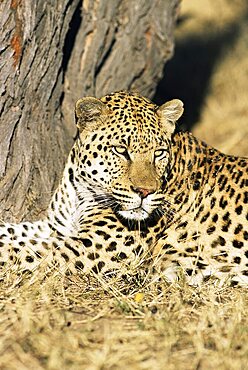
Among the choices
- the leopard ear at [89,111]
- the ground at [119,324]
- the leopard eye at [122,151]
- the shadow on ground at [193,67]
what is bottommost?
the ground at [119,324]

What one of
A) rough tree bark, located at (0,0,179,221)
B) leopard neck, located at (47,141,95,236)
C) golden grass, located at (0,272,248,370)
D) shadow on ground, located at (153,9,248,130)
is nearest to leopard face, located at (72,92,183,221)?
leopard neck, located at (47,141,95,236)

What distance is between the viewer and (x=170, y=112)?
777cm

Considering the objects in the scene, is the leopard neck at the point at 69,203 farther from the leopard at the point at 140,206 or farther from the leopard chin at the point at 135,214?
the leopard chin at the point at 135,214

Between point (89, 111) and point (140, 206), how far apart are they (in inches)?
40.8

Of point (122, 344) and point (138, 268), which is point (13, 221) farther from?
point (122, 344)

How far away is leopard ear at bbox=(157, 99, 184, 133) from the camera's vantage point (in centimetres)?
773

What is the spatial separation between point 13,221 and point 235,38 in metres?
9.74

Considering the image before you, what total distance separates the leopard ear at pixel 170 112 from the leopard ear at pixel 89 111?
58cm

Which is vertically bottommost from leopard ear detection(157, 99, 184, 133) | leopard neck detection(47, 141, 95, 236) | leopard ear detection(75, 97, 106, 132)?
leopard neck detection(47, 141, 95, 236)

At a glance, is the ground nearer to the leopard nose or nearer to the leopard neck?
the leopard nose

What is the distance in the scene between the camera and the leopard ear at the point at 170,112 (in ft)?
25.4

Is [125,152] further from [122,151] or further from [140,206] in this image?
[140,206]

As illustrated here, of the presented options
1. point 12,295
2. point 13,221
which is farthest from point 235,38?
point 12,295

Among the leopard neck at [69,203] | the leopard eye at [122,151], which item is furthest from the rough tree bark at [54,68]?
the leopard eye at [122,151]
